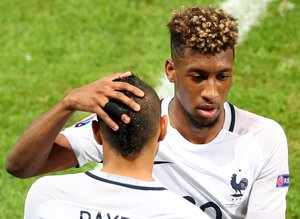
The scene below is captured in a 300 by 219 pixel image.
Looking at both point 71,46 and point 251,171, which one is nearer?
point 251,171

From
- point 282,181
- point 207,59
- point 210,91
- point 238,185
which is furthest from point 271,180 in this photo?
point 207,59

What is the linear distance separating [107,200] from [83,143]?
1.61 m

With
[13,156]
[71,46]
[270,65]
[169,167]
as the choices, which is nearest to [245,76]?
[270,65]

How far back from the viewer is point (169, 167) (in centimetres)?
601

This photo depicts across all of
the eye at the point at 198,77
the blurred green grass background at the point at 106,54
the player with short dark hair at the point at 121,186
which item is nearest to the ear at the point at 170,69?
the eye at the point at 198,77

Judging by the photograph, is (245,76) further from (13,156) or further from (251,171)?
(13,156)

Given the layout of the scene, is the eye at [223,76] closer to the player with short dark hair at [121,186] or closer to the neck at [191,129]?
the neck at [191,129]

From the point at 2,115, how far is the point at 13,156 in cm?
438

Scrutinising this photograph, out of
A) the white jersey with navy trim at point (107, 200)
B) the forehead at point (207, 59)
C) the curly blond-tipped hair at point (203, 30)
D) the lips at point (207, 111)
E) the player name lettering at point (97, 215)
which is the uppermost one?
the curly blond-tipped hair at point (203, 30)

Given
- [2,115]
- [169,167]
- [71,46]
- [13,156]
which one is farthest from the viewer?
[71,46]

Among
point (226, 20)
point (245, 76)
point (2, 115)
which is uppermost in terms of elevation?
point (226, 20)

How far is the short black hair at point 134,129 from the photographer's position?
4.51 m

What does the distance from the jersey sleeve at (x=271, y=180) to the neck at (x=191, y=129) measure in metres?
0.28

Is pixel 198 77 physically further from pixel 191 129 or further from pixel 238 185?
pixel 238 185
